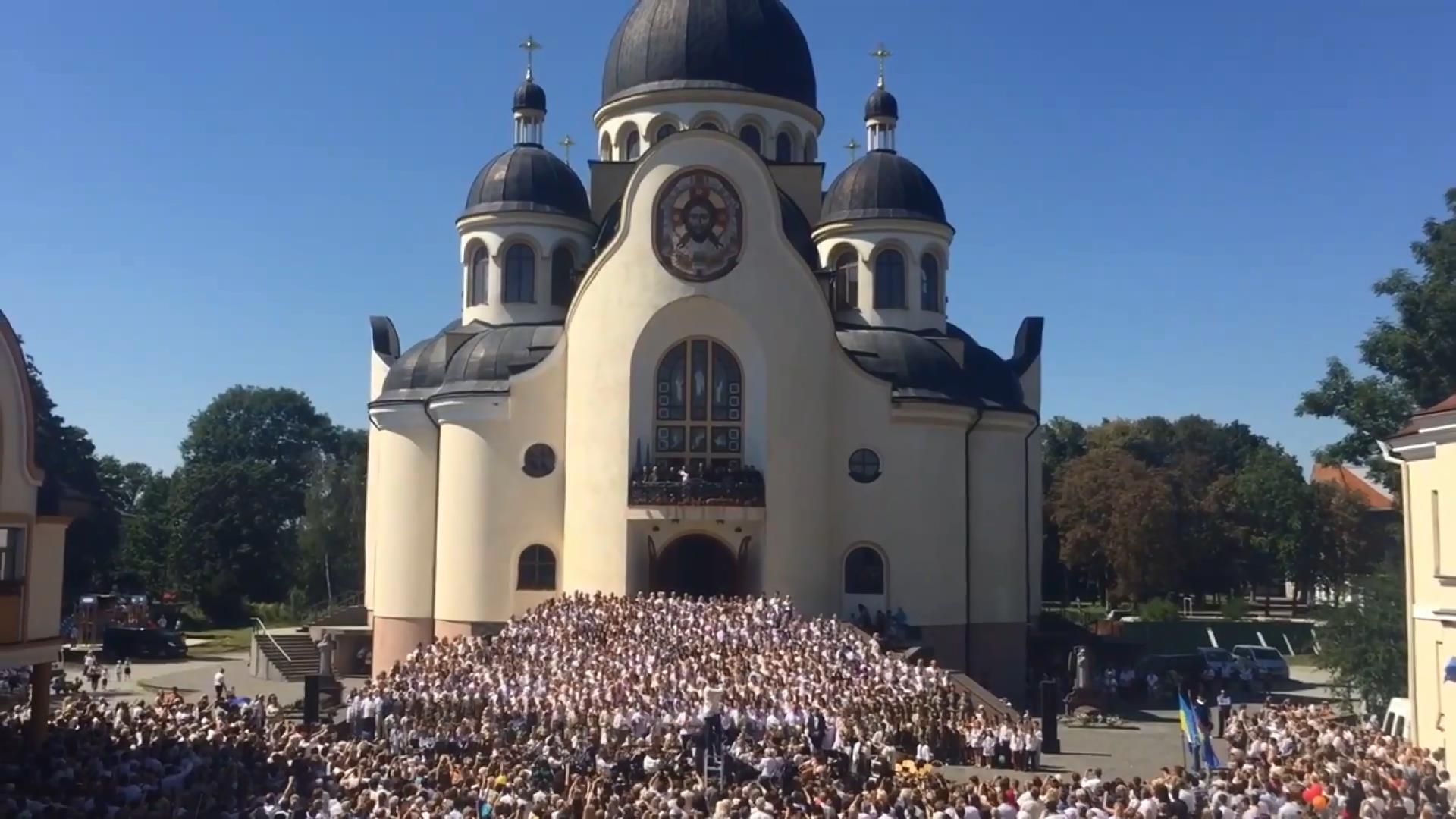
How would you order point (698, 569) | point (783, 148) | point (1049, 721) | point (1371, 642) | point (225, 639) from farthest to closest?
point (225, 639) < point (783, 148) < point (698, 569) < point (1371, 642) < point (1049, 721)

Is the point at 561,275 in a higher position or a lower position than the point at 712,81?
lower

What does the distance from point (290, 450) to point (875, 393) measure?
63.5 m

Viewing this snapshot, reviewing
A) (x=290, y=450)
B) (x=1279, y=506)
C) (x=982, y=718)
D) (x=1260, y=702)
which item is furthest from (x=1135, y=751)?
(x=290, y=450)

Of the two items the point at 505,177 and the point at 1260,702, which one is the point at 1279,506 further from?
the point at 505,177

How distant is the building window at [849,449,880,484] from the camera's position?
3750cm

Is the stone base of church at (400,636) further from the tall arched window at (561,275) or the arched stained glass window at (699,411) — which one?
the tall arched window at (561,275)

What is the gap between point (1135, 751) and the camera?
28656mm

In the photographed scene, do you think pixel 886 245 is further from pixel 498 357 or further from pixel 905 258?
pixel 498 357

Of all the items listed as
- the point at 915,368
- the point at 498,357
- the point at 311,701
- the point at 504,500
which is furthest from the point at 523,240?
the point at 311,701

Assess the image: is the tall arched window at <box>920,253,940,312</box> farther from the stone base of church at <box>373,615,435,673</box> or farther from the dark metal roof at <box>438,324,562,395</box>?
the stone base of church at <box>373,615,435,673</box>

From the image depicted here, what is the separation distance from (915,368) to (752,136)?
10.4 m

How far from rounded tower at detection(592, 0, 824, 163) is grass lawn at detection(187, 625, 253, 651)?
23.0m

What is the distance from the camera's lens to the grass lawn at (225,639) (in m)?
54.5

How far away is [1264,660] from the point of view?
1779 inches
